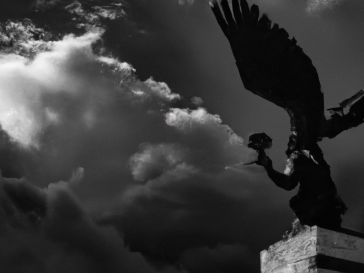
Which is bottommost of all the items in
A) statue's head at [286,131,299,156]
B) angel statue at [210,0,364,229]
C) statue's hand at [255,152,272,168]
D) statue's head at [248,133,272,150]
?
statue's hand at [255,152,272,168]

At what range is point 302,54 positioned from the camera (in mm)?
6793

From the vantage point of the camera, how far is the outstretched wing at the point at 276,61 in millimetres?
6766

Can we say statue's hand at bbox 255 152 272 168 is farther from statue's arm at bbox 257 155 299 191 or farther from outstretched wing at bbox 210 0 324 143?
outstretched wing at bbox 210 0 324 143

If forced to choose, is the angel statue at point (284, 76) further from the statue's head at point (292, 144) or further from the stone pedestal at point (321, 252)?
the stone pedestal at point (321, 252)

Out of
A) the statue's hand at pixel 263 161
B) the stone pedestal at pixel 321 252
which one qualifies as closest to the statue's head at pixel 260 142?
the statue's hand at pixel 263 161

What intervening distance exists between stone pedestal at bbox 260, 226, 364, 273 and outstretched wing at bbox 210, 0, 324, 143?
1.47 m

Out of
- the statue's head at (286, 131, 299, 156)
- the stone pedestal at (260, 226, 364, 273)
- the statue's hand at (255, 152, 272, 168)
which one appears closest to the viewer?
the stone pedestal at (260, 226, 364, 273)

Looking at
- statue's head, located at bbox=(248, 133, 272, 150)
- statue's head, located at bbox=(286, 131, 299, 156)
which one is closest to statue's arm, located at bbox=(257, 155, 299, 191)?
statue's head, located at bbox=(248, 133, 272, 150)

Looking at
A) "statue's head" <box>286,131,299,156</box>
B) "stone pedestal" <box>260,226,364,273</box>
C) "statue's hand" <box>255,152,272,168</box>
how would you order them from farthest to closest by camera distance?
A: "statue's head" <box>286,131,299,156</box> < "statue's hand" <box>255,152,272,168</box> < "stone pedestal" <box>260,226,364,273</box>

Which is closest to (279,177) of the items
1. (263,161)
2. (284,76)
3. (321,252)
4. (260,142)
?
(263,161)

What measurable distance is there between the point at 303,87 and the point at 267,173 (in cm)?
125

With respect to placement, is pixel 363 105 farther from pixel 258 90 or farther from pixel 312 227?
pixel 312 227

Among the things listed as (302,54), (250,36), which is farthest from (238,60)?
(302,54)

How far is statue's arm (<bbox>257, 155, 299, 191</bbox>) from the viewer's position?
631cm
